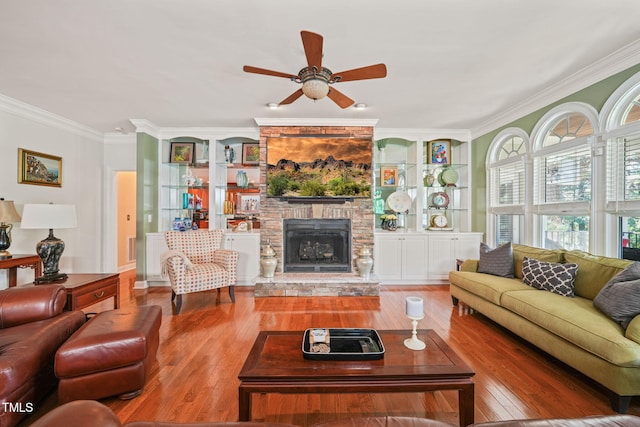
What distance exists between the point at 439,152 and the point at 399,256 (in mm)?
2022

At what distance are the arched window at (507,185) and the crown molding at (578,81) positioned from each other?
24 cm

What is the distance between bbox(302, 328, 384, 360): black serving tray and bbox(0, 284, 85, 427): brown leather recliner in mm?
1546

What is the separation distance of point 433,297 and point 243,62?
3866mm

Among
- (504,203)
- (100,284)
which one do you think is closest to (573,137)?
(504,203)

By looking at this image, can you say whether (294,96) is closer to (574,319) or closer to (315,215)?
(315,215)

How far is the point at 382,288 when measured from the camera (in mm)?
4820

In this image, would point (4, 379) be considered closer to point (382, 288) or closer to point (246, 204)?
point (246, 204)

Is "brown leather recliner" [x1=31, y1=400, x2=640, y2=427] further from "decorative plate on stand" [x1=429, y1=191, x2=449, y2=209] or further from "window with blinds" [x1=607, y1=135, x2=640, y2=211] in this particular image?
"decorative plate on stand" [x1=429, y1=191, x2=449, y2=209]

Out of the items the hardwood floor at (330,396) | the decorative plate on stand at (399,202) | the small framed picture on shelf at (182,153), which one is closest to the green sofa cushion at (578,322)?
the hardwood floor at (330,396)

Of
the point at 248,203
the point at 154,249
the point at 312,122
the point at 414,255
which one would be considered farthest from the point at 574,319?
the point at 154,249

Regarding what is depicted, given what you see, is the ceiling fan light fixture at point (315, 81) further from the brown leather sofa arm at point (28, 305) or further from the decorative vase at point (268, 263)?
the decorative vase at point (268, 263)

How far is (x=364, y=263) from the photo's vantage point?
4469 mm

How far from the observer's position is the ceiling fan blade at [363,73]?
229cm

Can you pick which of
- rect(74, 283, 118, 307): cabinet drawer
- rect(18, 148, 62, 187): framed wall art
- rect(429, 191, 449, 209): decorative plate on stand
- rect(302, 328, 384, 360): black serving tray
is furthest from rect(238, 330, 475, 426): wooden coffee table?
rect(18, 148, 62, 187): framed wall art
